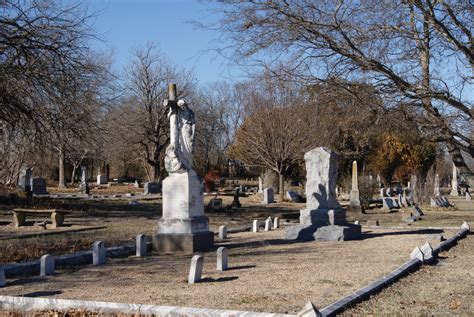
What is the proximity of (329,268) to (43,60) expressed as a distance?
27.5 ft

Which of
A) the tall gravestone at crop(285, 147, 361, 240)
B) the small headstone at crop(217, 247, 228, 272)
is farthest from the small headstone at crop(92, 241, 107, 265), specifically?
the tall gravestone at crop(285, 147, 361, 240)

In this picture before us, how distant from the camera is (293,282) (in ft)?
30.3

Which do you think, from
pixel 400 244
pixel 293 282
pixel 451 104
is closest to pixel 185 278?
pixel 293 282

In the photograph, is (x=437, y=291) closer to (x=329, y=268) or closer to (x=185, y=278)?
(x=329, y=268)

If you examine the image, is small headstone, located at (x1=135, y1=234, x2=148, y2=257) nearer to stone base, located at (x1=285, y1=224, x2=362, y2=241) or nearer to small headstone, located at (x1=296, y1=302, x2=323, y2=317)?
stone base, located at (x1=285, y1=224, x2=362, y2=241)

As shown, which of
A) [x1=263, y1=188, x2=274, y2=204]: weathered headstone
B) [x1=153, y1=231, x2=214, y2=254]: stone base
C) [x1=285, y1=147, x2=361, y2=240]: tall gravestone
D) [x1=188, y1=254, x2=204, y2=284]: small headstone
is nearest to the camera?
[x1=188, y1=254, x2=204, y2=284]: small headstone

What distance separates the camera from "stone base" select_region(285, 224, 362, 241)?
53.2 ft

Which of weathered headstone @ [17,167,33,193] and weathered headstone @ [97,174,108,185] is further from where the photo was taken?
weathered headstone @ [97,174,108,185]

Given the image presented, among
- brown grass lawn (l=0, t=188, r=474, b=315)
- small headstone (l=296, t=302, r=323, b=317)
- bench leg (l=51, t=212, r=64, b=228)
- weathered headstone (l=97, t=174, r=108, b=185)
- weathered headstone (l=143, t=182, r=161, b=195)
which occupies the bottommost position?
brown grass lawn (l=0, t=188, r=474, b=315)

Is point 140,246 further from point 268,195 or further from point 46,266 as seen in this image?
point 268,195

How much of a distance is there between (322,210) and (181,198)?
5.30 m

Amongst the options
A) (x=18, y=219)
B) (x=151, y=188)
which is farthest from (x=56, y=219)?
(x=151, y=188)

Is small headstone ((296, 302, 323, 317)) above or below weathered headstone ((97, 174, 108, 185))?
below

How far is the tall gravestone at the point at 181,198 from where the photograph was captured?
13.8m
